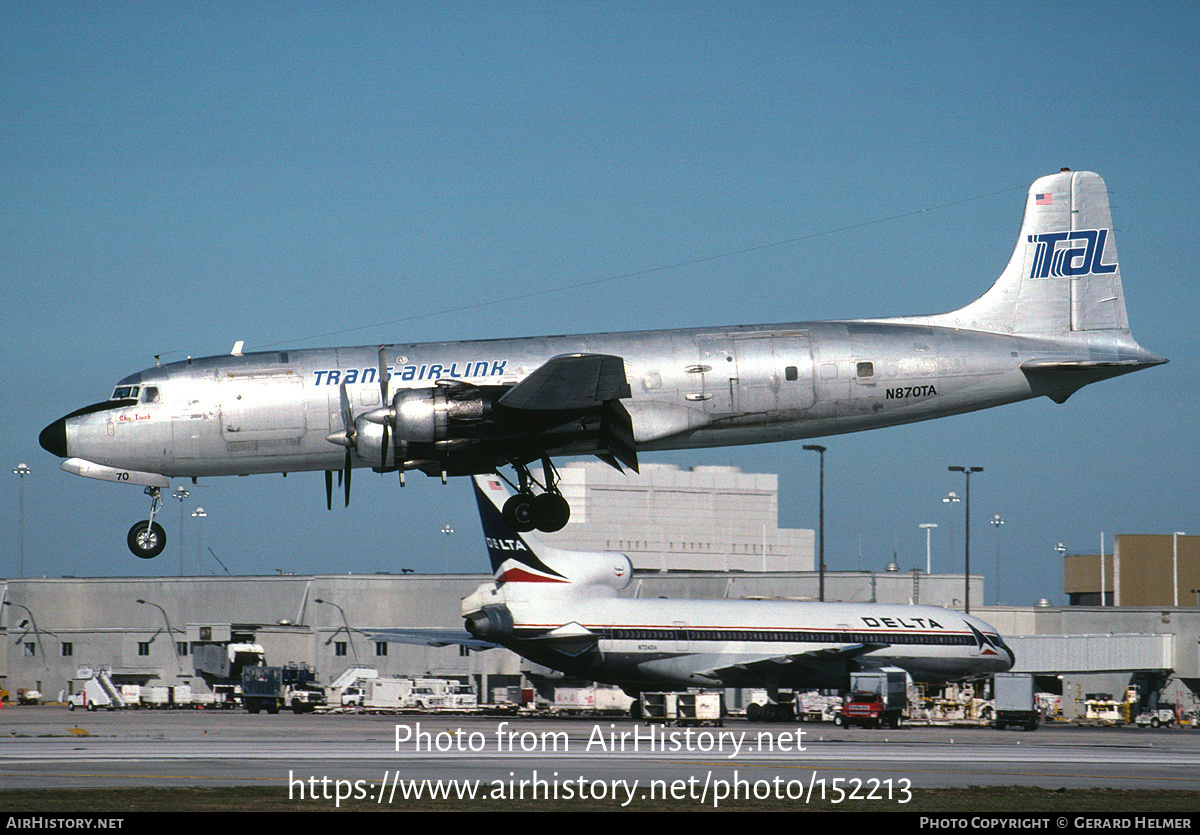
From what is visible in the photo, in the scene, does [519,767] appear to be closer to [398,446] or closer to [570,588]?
[398,446]

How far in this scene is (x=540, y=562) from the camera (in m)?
Answer: 66.2

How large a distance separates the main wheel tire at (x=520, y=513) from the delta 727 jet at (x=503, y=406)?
1.6 inches

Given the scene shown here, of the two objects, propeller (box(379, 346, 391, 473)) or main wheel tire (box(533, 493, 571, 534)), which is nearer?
propeller (box(379, 346, 391, 473))

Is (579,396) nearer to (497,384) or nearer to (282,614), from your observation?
(497,384)

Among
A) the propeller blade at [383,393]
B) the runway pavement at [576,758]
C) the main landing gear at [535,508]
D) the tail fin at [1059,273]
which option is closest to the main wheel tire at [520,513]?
the main landing gear at [535,508]

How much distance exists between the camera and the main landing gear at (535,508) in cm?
3328

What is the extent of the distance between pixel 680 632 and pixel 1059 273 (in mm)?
31885

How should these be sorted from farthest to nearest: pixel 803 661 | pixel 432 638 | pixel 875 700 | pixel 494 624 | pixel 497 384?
pixel 432 638
pixel 803 661
pixel 494 624
pixel 875 700
pixel 497 384

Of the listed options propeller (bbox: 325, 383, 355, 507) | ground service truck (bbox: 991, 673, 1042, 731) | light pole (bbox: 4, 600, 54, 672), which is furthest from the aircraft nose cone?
light pole (bbox: 4, 600, 54, 672)

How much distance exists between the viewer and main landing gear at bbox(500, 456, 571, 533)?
109 feet

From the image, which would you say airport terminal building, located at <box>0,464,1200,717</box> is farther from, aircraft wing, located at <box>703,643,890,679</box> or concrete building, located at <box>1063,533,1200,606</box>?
aircraft wing, located at <box>703,643,890,679</box>

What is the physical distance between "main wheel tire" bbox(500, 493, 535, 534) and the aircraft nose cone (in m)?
11.3

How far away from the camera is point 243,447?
108 feet

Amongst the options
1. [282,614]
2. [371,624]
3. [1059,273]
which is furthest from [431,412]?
[282,614]
